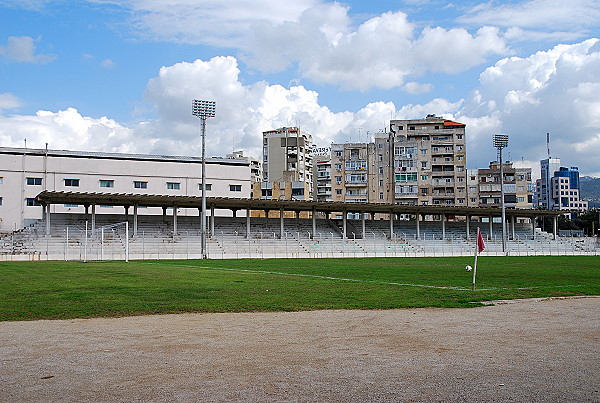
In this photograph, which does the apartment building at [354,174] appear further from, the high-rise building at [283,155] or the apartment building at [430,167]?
the high-rise building at [283,155]

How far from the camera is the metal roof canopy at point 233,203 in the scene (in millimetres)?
64812

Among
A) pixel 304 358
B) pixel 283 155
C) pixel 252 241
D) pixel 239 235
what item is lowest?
pixel 252 241

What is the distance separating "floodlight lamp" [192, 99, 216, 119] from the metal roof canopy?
362 inches

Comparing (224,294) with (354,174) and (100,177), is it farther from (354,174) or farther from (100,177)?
(354,174)

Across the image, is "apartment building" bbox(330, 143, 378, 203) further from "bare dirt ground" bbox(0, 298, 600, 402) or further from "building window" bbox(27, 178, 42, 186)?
"bare dirt ground" bbox(0, 298, 600, 402)

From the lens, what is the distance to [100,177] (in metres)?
89.7

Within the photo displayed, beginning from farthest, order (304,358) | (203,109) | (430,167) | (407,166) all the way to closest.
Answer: (407,166) → (430,167) → (203,109) → (304,358)

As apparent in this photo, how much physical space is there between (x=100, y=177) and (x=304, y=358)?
8425 centimetres

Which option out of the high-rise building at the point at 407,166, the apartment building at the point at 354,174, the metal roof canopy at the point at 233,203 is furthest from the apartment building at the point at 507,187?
the metal roof canopy at the point at 233,203

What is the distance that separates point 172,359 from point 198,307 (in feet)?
25.1

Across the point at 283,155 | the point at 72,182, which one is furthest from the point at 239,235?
the point at 283,155

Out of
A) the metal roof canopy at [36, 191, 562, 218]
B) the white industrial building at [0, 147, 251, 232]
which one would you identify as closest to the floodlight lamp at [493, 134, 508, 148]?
the metal roof canopy at [36, 191, 562, 218]

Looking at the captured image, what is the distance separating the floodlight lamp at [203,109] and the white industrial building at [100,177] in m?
19.3

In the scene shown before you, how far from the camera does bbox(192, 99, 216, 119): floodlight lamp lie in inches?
2484
